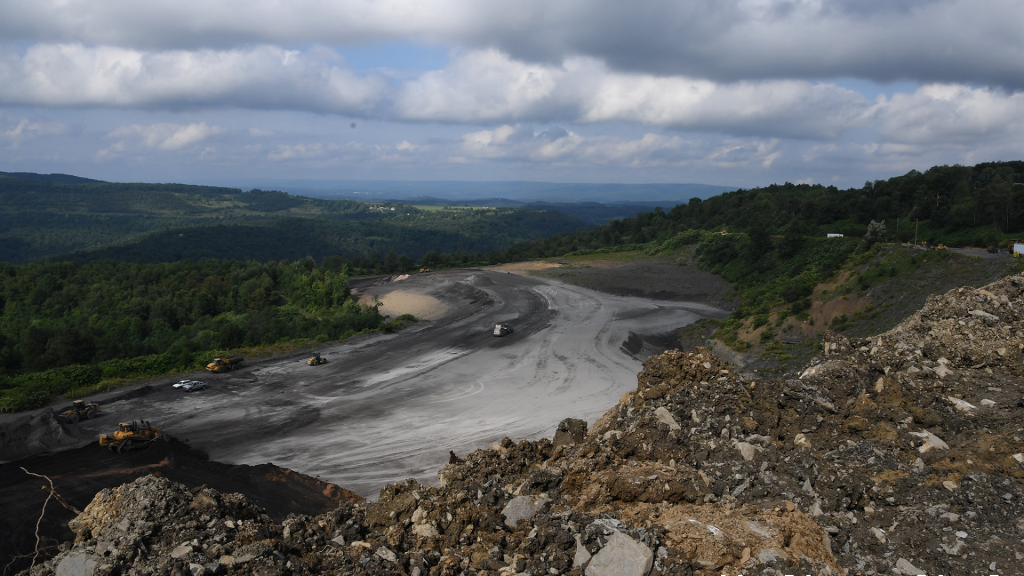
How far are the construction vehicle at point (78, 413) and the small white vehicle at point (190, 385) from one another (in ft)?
11.1

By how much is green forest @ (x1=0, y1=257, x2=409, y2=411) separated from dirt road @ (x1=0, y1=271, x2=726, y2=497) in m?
3.05

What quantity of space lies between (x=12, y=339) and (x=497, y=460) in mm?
39762

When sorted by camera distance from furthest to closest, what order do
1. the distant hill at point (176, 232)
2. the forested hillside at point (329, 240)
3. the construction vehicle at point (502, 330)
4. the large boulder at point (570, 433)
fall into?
the distant hill at point (176, 232) → the forested hillside at point (329, 240) → the construction vehicle at point (502, 330) → the large boulder at point (570, 433)

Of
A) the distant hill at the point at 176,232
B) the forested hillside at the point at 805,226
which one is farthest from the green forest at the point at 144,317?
the distant hill at the point at 176,232

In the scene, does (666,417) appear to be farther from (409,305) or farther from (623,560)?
(409,305)

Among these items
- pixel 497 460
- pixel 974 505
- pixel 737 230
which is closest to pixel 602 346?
pixel 497 460

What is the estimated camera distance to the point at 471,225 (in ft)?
571

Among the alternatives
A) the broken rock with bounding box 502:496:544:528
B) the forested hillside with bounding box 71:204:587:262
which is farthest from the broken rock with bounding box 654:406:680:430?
the forested hillside with bounding box 71:204:587:262

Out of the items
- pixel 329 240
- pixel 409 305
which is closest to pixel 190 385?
pixel 409 305

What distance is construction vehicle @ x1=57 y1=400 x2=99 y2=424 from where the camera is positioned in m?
20.8

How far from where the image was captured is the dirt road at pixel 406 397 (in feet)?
61.8

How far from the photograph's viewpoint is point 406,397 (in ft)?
80.3

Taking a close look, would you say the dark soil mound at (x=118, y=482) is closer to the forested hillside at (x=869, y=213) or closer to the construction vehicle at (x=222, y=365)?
the construction vehicle at (x=222, y=365)

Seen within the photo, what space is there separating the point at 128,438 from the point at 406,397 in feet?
32.9
